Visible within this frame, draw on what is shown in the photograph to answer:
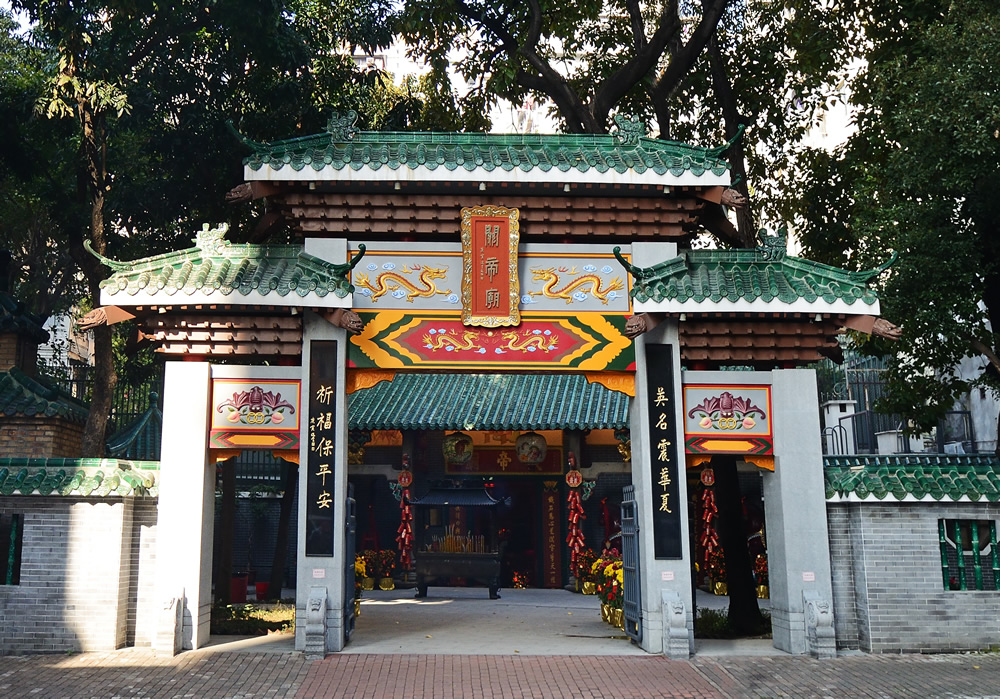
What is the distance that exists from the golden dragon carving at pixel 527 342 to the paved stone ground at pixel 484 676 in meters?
3.65

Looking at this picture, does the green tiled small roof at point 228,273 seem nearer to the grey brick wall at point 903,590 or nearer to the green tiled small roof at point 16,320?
the green tiled small roof at point 16,320

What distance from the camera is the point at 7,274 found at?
17.5m

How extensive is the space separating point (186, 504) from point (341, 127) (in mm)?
4994

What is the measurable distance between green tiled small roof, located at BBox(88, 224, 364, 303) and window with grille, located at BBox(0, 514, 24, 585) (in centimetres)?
299

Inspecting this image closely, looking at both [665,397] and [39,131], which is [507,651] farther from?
[39,131]

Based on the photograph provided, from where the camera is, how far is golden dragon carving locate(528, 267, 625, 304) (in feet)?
38.6

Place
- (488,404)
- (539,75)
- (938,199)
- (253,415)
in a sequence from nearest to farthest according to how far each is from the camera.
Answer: (253,415) → (938,199) → (539,75) → (488,404)

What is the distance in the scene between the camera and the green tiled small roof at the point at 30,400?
15391 mm

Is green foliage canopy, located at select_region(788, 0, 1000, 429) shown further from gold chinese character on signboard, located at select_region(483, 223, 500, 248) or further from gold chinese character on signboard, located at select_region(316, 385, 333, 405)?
gold chinese character on signboard, located at select_region(316, 385, 333, 405)

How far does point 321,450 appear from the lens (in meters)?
11.1

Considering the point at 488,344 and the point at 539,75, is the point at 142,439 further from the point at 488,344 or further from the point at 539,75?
the point at 539,75

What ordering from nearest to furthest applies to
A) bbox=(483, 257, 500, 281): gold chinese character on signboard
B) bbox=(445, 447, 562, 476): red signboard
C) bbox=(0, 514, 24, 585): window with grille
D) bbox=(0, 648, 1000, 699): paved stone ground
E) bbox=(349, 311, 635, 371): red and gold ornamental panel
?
bbox=(0, 648, 1000, 699): paved stone ground, bbox=(0, 514, 24, 585): window with grille, bbox=(349, 311, 635, 371): red and gold ornamental panel, bbox=(483, 257, 500, 281): gold chinese character on signboard, bbox=(445, 447, 562, 476): red signboard

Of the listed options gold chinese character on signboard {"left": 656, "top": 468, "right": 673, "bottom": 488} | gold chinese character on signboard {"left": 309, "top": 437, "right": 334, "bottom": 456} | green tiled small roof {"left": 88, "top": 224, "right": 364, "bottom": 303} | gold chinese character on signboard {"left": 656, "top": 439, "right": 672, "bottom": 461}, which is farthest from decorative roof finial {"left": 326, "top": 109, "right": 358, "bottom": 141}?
gold chinese character on signboard {"left": 656, "top": 468, "right": 673, "bottom": 488}

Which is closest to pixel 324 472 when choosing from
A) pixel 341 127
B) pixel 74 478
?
pixel 74 478
